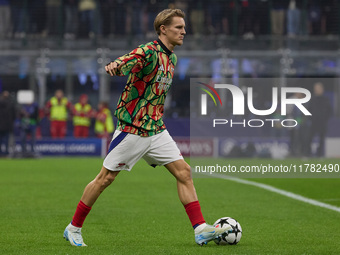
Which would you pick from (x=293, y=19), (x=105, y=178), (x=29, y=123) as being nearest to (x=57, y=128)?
(x=29, y=123)

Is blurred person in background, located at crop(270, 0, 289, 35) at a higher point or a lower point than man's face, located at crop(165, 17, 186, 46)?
higher

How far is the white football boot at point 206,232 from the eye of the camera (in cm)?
686

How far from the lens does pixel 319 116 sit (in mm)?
23719

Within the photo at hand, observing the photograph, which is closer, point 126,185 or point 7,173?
point 126,185

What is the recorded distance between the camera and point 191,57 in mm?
27734

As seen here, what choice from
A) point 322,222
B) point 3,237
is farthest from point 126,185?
point 3,237

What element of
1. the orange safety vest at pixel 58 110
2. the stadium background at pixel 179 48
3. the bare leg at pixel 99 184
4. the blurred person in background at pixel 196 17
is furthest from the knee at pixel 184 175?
the blurred person in background at pixel 196 17

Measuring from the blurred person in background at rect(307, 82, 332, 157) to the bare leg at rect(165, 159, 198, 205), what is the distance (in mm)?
16710

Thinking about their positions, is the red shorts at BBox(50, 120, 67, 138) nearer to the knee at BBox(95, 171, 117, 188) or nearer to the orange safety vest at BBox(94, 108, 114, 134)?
the orange safety vest at BBox(94, 108, 114, 134)

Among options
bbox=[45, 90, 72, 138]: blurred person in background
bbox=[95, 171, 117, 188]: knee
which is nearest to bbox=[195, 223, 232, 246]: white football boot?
bbox=[95, 171, 117, 188]: knee

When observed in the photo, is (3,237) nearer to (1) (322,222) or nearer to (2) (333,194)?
(1) (322,222)

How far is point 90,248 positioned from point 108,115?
20582mm

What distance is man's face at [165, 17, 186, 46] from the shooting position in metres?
6.78

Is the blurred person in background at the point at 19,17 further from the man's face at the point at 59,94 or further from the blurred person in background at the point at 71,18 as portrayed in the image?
the man's face at the point at 59,94
